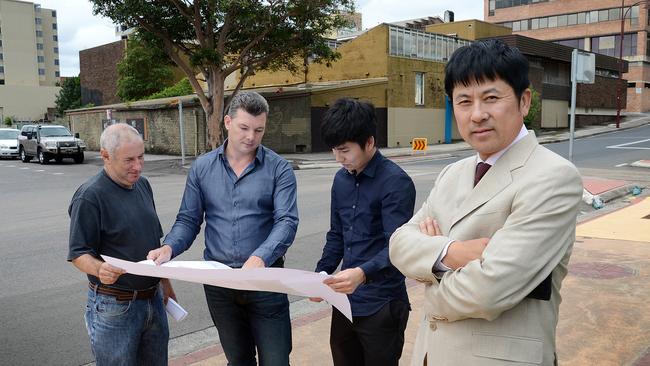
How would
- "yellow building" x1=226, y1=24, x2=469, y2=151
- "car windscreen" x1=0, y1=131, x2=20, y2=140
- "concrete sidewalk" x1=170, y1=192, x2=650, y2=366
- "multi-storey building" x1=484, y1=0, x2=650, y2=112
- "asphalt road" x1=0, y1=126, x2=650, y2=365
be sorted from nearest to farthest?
"concrete sidewalk" x1=170, y1=192, x2=650, y2=366, "asphalt road" x1=0, y1=126, x2=650, y2=365, "car windscreen" x1=0, y1=131, x2=20, y2=140, "yellow building" x1=226, y1=24, x2=469, y2=151, "multi-storey building" x1=484, y1=0, x2=650, y2=112

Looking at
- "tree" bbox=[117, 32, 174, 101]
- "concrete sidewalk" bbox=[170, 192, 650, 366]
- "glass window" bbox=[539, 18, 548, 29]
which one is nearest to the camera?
"concrete sidewalk" bbox=[170, 192, 650, 366]

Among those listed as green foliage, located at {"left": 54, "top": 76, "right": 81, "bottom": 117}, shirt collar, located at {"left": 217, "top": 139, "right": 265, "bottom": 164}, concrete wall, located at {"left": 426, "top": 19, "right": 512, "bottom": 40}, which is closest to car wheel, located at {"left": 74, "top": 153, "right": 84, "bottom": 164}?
shirt collar, located at {"left": 217, "top": 139, "right": 265, "bottom": 164}

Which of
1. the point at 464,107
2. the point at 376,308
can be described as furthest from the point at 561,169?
the point at 376,308

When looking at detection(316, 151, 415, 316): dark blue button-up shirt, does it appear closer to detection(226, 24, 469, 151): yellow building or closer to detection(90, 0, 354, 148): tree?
detection(90, 0, 354, 148): tree

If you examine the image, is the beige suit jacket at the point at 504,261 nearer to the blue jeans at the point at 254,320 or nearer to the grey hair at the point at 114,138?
the blue jeans at the point at 254,320

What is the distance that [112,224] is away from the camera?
269cm

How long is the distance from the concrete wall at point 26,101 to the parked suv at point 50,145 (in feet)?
211

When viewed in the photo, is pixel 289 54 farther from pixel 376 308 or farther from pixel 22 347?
pixel 376 308

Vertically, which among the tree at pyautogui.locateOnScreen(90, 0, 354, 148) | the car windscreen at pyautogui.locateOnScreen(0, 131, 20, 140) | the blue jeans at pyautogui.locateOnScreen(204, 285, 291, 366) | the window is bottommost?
the blue jeans at pyautogui.locateOnScreen(204, 285, 291, 366)

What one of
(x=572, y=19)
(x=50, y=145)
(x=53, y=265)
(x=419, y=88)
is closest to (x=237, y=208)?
(x=53, y=265)

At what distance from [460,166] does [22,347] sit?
4061 mm

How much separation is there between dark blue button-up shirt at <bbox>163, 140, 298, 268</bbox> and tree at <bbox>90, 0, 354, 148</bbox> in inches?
715

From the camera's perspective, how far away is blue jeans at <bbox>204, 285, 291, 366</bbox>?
2.79m

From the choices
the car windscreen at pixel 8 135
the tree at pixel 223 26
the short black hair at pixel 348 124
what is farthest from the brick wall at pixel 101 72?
the short black hair at pixel 348 124
